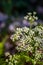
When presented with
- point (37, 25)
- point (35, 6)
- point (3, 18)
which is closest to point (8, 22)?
point (3, 18)

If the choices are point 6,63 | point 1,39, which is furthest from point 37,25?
point 1,39

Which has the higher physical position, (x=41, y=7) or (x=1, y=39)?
(x=41, y=7)

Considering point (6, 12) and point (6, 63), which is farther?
point (6, 12)

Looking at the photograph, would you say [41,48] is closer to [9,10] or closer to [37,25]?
[37,25]

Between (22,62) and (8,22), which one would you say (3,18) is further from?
(22,62)

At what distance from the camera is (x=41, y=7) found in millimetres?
8016

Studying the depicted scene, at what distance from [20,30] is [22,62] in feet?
0.77

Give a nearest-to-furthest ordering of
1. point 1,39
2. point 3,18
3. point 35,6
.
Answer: point 1,39, point 3,18, point 35,6

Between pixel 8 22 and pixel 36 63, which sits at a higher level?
pixel 8 22

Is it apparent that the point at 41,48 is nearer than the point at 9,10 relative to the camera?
Yes

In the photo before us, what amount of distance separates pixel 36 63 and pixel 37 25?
28 centimetres

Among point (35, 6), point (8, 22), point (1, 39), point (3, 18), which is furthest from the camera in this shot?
point (35, 6)

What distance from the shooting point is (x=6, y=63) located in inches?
104

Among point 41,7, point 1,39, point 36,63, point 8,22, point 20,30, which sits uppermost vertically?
point 41,7
